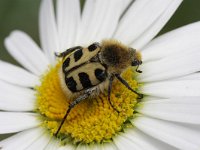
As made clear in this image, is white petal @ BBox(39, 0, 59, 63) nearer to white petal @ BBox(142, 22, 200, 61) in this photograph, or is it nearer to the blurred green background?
white petal @ BBox(142, 22, 200, 61)

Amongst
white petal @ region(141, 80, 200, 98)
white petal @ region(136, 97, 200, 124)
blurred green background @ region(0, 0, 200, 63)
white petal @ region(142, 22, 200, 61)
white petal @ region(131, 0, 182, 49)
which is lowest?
white petal @ region(136, 97, 200, 124)

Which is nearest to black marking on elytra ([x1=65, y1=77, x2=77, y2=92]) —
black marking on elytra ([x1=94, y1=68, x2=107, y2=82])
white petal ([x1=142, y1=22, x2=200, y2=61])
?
black marking on elytra ([x1=94, y1=68, x2=107, y2=82])

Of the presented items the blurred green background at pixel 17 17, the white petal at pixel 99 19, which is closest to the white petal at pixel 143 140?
the white petal at pixel 99 19

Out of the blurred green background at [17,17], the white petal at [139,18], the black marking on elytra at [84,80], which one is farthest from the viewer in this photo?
the blurred green background at [17,17]

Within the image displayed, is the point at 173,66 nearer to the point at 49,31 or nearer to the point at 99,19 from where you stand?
the point at 99,19

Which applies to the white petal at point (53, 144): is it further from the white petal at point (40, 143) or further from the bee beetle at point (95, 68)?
the bee beetle at point (95, 68)

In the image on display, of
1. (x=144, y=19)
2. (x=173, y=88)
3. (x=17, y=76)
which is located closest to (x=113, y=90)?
(x=173, y=88)

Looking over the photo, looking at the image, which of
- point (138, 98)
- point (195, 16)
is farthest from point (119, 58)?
point (195, 16)
